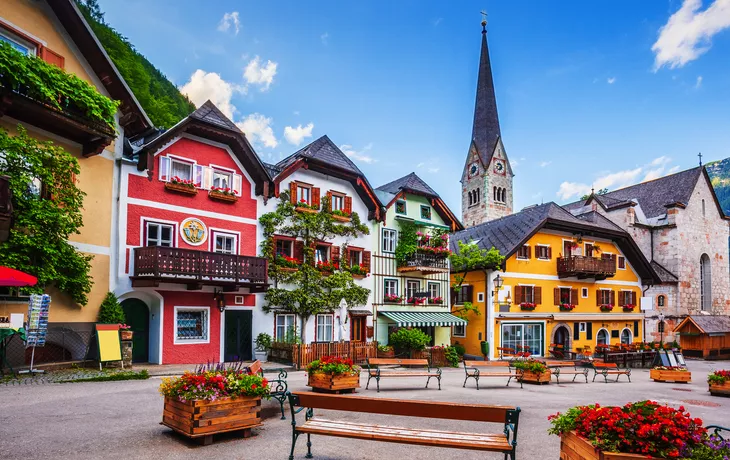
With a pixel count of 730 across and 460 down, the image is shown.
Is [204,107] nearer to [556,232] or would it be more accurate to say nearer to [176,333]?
A: [176,333]

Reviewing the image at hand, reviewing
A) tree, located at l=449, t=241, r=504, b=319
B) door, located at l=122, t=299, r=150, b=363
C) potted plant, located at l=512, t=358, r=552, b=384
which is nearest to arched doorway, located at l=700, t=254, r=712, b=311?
tree, located at l=449, t=241, r=504, b=319

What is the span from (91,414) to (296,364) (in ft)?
36.3

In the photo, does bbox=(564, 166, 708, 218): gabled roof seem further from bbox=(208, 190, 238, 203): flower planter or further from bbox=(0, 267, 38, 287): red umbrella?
bbox=(0, 267, 38, 287): red umbrella

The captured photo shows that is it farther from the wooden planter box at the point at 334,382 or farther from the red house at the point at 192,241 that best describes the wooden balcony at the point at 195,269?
the wooden planter box at the point at 334,382

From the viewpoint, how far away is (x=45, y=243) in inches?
617

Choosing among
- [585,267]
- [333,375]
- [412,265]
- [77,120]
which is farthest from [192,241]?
[585,267]

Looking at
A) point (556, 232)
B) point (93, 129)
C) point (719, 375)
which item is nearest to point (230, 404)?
point (93, 129)

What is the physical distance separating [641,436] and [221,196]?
19.1 m

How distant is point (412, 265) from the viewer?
1117 inches

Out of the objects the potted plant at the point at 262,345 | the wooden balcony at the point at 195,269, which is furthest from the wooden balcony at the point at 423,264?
the wooden balcony at the point at 195,269

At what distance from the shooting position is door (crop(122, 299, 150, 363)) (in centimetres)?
2003

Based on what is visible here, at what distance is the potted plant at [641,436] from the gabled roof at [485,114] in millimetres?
66799

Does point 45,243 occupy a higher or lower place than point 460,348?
higher

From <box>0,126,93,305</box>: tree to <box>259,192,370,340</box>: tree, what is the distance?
798 cm
